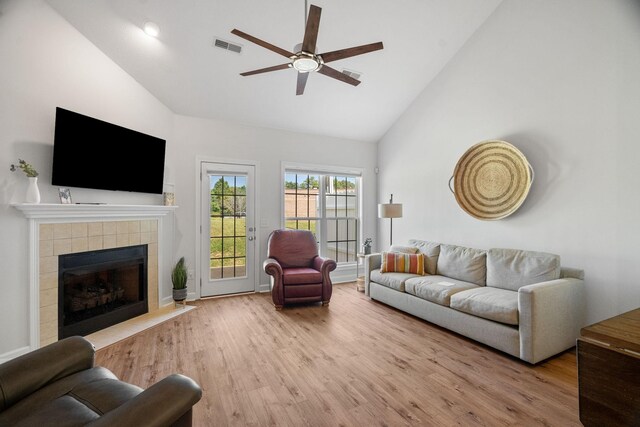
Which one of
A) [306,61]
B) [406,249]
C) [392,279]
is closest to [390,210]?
[406,249]

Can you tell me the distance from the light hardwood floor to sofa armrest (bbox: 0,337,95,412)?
2.61 feet

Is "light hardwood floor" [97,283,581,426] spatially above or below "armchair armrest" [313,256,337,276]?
below

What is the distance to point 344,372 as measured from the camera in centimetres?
235

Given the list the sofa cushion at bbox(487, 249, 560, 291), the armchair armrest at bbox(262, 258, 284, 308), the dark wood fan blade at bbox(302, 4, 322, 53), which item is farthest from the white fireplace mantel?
the sofa cushion at bbox(487, 249, 560, 291)

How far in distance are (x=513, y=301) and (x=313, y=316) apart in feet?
7.16

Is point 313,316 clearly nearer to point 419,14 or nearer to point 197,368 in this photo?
point 197,368

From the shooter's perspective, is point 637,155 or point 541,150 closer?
point 637,155

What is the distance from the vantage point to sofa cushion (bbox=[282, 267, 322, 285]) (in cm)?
390

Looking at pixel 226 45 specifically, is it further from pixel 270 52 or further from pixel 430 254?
pixel 430 254

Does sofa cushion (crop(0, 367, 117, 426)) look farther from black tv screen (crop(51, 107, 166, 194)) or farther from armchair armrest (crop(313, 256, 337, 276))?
armchair armrest (crop(313, 256, 337, 276))

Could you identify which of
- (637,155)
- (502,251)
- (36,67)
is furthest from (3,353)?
(637,155)

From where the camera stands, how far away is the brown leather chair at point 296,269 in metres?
3.89

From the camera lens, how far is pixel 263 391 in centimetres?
211

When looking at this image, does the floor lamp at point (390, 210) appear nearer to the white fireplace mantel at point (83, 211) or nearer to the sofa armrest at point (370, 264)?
the sofa armrest at point (370, 264)
